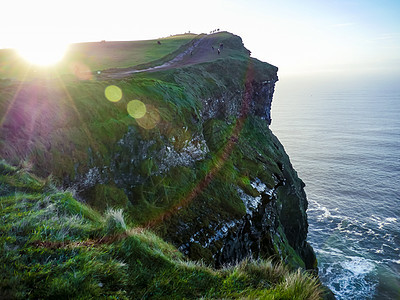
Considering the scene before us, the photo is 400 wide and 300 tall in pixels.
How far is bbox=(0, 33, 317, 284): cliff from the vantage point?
37.5 ft

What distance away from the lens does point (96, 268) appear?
430 centimetres

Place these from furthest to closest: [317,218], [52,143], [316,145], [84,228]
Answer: [316,145]
[317,218]
[52,143]
[84,228]

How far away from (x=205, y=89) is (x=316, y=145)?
79.7 m

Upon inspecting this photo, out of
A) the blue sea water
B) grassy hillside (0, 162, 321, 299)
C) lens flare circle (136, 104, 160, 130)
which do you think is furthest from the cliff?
the blue sea water

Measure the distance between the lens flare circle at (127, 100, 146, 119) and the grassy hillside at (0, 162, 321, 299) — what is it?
9283mm

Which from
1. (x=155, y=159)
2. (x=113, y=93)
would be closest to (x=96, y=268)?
(x=155, y=159)

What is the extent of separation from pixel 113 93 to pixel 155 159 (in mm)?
4736

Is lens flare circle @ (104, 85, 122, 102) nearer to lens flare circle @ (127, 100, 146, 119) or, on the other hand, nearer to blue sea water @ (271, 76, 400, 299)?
lens flare circle @ (127, 100, 146, 119)

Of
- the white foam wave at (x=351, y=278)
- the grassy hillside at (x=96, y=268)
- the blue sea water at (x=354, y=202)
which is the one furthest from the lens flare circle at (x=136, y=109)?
the blue sea water at (x=354, y=202)

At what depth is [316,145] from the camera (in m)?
92.2

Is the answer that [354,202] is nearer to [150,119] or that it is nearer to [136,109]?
[150,119]

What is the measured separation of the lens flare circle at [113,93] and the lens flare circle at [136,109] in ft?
2.58

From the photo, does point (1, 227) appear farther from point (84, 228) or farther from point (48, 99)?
point (48, 99)

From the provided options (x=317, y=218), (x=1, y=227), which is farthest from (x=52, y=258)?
(x=317, y=218)
